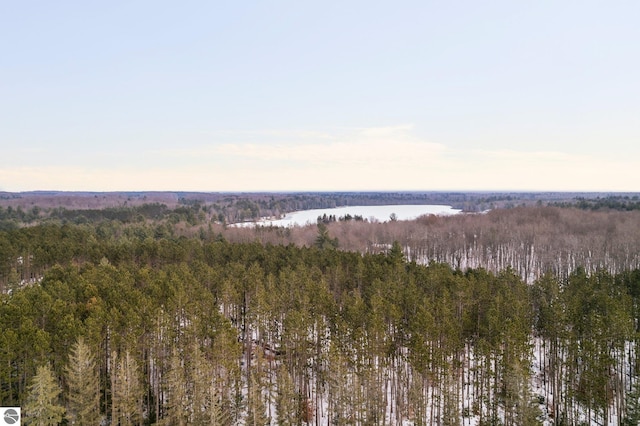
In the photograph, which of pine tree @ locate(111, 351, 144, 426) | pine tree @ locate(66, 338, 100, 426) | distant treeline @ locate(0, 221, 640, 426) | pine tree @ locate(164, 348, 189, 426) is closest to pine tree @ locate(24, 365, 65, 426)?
distant treeline @ locate(0, 221, 640, 426)

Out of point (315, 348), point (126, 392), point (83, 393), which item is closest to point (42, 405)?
point (83, 393)

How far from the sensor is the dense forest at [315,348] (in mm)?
29734

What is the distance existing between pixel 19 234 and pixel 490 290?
263 feet

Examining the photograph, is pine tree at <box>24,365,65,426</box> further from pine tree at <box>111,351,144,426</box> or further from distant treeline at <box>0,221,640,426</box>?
pine tree at <box>111,351,144,426</box>

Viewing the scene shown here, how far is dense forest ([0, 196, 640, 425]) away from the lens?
29.7 m

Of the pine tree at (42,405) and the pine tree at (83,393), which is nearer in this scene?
the pine tree at (42,405)

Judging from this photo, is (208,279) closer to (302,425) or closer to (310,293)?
(310,293)

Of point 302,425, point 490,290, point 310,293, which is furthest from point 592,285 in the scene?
point 302,425

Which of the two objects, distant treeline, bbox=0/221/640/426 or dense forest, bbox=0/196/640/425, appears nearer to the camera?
distant treeline, bbox=0/221/640/426

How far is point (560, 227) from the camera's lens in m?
119

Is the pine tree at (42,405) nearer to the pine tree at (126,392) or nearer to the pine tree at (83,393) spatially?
the pine tree at (83,393)

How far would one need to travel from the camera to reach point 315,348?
40375mm

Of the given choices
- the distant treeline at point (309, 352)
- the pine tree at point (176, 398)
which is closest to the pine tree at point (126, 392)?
the distant treeline at point (309, 352)

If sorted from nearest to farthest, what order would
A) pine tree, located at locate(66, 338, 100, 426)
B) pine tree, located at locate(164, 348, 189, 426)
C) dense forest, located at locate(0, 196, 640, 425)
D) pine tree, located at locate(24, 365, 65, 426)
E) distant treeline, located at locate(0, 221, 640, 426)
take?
pine tree, located at locate(24, 365, 65, 426), pine tree, located at locate(66, 338, 100, 426), pine tree, located at locate(164, 348, 189, 426), distant treeline, located at locate(0, 221, 640, 426), dense forest, located at locate(0, 196, 640, 425)
